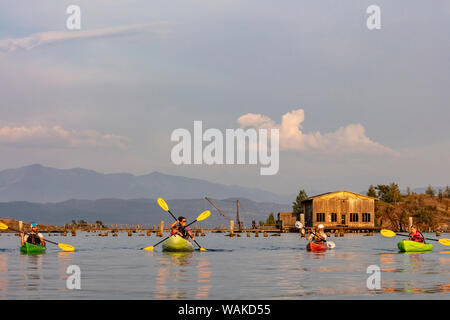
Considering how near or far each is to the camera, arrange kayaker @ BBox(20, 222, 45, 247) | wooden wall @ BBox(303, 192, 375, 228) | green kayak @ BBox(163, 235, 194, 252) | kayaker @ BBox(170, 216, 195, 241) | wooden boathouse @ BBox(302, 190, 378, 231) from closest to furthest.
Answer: green kayak @ BBox(163, 235, 194, 252)
kayaker @ BBox(170, 216, 195, 241)
kayaker @ BBox(20, 222, 45, 247)
wooden boathouse @ BBox(302, 190, 378, 231)
wooden wall @ BBox(303, 192, 375, 228)

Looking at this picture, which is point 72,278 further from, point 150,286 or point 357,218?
point 357,218

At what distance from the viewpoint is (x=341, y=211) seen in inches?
4141

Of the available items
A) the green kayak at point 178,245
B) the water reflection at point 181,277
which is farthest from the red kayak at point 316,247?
the water reflection at point 181,277

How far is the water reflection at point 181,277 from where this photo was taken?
23625mm

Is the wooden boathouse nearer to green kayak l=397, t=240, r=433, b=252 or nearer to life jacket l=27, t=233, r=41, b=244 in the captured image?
green kayak l=397, t=240, r=433, b=252

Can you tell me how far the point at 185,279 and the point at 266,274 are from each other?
5159 mm

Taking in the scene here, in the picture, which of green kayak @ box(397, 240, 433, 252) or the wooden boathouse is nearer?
green kayak @ box(397, 240, 433, 252)

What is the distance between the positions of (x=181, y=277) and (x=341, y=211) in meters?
78.5

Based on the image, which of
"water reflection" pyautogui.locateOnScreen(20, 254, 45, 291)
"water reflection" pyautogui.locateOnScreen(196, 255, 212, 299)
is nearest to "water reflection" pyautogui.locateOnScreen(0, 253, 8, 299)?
"water reflection" pyautogui.locateOnScreen(20, 254, 45, 291)

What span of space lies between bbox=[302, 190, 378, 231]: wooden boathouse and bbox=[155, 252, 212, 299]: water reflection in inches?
2486

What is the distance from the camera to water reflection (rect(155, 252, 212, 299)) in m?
23.6

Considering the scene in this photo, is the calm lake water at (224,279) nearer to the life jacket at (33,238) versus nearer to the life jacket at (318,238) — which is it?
the life jacket at (33,238)
